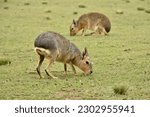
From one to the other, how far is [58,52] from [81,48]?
18.5 ft

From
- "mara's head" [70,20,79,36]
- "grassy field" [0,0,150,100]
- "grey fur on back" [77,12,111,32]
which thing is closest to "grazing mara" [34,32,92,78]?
"grassy field" [0,0,150,100]

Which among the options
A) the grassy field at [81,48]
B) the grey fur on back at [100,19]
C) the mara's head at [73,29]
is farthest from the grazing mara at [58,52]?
the grey fur on back at [100,19]

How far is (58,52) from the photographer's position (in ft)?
43.0

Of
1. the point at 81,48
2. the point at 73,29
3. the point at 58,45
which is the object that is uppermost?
the point at 58,45

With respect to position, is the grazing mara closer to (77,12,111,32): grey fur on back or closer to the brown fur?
the brown fur

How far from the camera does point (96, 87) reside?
1222 cm

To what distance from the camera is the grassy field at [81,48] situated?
1174 centimetres

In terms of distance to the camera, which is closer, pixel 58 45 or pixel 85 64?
pixel 58 45

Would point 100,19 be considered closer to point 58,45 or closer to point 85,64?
point 85,64

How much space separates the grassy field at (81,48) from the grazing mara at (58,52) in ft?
1.01

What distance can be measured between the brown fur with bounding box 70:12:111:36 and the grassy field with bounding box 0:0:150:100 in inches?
22.3

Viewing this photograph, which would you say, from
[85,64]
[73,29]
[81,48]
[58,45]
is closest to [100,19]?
[73,29]

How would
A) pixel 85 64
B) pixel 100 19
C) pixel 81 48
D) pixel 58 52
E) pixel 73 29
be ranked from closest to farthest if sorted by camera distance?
pixel 58 52 < pixel 85 64 < pixel 81 48 < pixel 73 29 < pixel 100 19

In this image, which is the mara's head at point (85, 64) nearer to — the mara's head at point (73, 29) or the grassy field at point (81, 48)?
the grassy field at point (81, 48)
